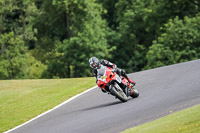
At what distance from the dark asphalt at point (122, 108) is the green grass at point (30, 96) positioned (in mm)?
927

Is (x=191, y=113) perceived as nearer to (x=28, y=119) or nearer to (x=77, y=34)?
(x=28, y=119)

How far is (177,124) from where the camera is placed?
9.25 m

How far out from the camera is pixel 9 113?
16.5 metres

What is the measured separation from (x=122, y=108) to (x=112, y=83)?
1.05 metres

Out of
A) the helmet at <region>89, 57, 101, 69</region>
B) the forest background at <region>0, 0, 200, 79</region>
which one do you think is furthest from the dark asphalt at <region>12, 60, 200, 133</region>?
the forest background at <region>0, 0, 200, 79</region>

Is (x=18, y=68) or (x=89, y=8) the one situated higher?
(x=89, y=8)

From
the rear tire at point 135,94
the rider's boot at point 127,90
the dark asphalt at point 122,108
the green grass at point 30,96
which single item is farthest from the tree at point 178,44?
the rider's boot at point 127,90

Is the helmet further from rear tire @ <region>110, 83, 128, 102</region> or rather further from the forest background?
the forest background

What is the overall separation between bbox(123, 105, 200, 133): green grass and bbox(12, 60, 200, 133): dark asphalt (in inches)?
23.5

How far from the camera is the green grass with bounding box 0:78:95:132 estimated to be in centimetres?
1542

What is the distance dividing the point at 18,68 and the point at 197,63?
31904 mm

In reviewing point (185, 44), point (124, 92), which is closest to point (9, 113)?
point (124, 92)

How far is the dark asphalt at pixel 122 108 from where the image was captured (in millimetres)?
11266

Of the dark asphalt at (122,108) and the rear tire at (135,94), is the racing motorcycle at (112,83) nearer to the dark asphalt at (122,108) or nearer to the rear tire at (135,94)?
the dark asphalt at (122,108)
